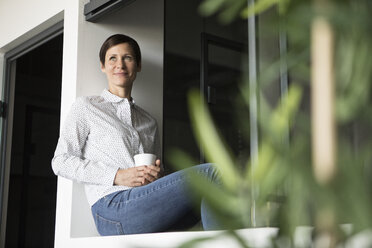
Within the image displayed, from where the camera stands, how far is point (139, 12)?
2865 millimetres

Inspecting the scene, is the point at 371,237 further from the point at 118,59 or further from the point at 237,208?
the point at 118,59

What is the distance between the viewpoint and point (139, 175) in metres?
2.06

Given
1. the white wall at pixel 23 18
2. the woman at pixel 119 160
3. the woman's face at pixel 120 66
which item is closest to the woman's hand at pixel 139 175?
the woman at pixel 119 160

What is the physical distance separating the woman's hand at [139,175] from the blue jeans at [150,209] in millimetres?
37

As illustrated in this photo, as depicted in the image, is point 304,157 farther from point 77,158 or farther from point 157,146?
point 157,146

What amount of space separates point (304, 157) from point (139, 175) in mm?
1877

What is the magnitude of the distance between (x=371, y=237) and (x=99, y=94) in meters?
2.44

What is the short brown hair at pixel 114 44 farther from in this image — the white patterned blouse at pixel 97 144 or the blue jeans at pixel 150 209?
the blue jeans at pixel 150 209

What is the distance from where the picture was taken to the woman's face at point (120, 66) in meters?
2.44

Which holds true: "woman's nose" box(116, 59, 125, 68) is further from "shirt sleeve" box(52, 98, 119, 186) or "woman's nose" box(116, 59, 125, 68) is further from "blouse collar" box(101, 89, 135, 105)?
"shirt sleeve" box(52, 98, 119, 186)

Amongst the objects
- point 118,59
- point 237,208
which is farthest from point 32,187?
point 237,208

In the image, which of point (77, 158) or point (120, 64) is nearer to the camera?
point (77, 158)

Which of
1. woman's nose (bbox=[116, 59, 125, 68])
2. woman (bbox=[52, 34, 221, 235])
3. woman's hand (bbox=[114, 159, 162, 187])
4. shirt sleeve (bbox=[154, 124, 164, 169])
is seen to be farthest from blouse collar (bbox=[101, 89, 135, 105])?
woman's hand (bbox=[114, 159, 162, 187])

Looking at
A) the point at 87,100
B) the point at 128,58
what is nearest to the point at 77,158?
the point at 87,100
